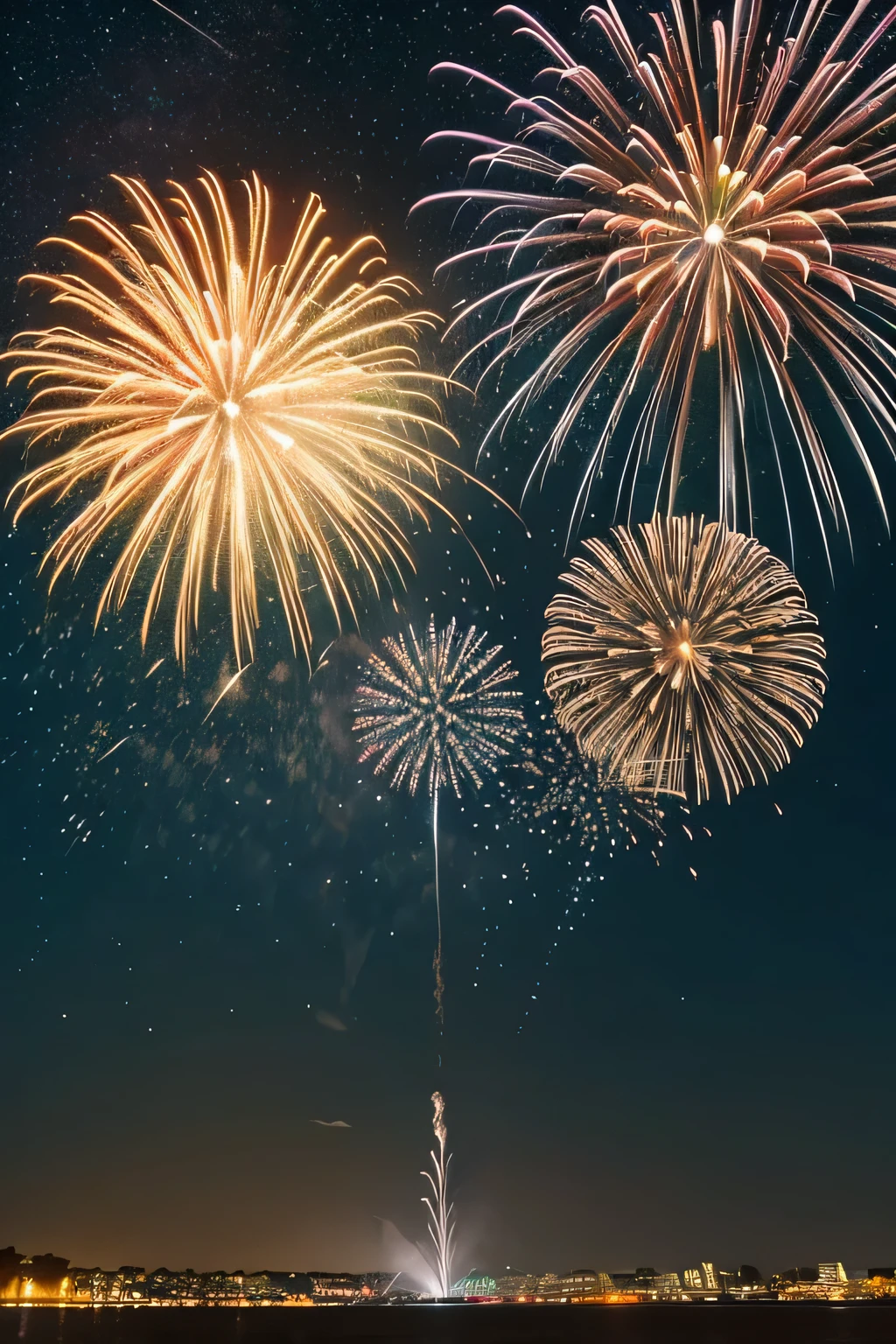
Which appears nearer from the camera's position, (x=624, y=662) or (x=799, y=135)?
(x=799, y=135)

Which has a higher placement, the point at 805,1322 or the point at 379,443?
the point at 379,443

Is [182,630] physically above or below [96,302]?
below

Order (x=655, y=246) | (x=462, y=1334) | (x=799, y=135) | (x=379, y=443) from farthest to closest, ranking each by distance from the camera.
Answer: (x=462, y=1334)
(x=379, y=443)
(x=655, y=246)
(x=799, y=135)

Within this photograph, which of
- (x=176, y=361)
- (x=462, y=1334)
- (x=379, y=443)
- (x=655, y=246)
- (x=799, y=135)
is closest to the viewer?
(x=799, y=135)

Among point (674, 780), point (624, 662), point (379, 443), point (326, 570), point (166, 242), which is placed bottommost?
point (674, 780)

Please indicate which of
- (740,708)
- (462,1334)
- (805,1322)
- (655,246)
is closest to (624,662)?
(740,708)

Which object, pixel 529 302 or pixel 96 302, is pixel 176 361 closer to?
pixel 96 302

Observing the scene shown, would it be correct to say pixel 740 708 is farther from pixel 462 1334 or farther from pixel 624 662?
pixel 462 1334

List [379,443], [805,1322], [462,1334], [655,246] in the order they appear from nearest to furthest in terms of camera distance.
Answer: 1. [655,246]
2. [379,443]
3. [462,1334]
4. [805,1322]

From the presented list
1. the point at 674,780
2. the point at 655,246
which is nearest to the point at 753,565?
the point at 674,780

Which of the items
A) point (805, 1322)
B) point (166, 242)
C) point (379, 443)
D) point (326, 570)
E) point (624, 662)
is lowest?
point (805, 1322)
